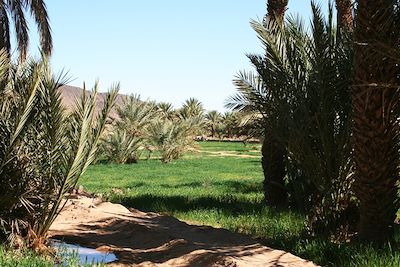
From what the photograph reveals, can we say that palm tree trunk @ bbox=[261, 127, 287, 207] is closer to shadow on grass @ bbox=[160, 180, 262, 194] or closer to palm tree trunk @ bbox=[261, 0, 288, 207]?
palm tree trunk @ bbox=[261, 0, 288, 207]

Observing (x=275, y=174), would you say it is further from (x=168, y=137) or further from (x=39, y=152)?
(x=168, y=137)

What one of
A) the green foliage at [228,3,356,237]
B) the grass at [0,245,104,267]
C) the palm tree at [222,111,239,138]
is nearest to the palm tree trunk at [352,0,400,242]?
the green foliage at [228,3,356,237]

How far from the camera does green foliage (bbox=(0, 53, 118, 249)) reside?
24.1 feet

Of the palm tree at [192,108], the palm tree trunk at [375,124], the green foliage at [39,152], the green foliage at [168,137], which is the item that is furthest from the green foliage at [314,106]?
the palm tree at [192,108]

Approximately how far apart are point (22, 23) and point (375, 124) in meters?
14.6

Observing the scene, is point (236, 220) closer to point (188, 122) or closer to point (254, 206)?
point (254, 206)

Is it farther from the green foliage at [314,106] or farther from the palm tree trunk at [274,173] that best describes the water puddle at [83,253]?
the palm tree trunk at [274,173]

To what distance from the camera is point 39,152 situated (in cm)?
777

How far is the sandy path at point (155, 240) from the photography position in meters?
6.95

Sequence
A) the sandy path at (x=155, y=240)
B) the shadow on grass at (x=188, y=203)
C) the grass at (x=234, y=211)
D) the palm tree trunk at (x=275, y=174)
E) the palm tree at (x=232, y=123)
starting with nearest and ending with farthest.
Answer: the grass at (x=234, y=211) < the sandy path at (x=155, y=240) < the shadow on grass at (x=188, y=203) < the palm tree trunk at (x=275, y=174) < the palm tree at (x=232, y=123)

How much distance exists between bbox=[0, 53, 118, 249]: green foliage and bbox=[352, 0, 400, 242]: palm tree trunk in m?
3.53

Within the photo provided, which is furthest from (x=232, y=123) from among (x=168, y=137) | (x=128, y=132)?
(x=128, y=132)

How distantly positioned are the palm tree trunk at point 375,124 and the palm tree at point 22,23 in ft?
40.8

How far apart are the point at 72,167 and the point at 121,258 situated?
4.74 feet
